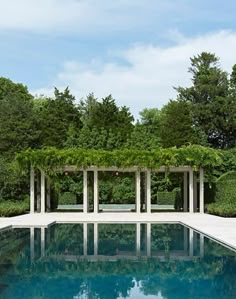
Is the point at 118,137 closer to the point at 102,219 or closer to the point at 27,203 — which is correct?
the point at 27,203

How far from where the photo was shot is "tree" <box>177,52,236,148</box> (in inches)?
1709

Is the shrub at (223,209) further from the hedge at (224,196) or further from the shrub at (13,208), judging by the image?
the shrub at (13,208)

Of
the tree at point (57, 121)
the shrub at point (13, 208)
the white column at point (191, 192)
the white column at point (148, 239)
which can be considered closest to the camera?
the white column at point (148, 239)

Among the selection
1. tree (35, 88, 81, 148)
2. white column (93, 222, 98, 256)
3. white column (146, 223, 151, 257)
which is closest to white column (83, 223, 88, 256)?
white column (93, 222, 98, 256)

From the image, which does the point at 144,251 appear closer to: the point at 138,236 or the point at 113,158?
the point at 138,236

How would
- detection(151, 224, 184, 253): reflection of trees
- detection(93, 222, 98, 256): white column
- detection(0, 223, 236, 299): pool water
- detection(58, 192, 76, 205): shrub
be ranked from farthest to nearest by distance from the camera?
1. detection(58, 192, 76, 205): shrub
2. detection(151, 224, 184, 253): reflection of trees
3. detection(93, 222, 98, 256): white column
4. detection(0, 223, 236, 299): pool water

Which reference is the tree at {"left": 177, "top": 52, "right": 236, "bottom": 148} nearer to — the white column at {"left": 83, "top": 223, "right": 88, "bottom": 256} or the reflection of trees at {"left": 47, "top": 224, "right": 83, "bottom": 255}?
the white column at {"left": 83, "top": 223, "right": 88, "bottom": 256}

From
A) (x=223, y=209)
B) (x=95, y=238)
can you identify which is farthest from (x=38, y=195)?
(x=95, y=238)

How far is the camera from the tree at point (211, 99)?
43.4 meters

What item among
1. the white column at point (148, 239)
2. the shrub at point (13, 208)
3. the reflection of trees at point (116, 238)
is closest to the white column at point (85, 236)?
the reflection of trees at point (116, 238)

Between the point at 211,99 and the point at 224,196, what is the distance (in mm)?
20031

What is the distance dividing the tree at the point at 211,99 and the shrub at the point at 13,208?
20.8 metres

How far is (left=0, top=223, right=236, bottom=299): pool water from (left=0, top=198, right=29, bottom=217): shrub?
6760 millimetres

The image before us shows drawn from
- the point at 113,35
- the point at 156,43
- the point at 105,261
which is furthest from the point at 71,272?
the point at 156,43
